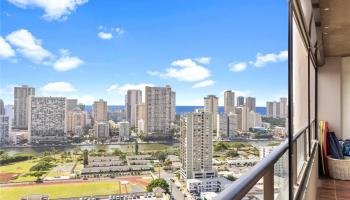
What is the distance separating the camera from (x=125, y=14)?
2.50 ft

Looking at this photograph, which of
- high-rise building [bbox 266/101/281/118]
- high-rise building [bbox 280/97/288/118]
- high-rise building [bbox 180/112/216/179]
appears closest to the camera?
high-rise building [bbox 180/112/216/179]

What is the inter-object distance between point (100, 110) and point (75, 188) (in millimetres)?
183

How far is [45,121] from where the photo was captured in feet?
1.98

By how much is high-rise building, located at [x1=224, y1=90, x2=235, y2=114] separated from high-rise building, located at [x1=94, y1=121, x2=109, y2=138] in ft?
2.00

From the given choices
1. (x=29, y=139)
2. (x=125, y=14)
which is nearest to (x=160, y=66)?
(x=125, y=14)

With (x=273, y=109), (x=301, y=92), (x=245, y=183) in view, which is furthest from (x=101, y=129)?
(x=301, y=92)

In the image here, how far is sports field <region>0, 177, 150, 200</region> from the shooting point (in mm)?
494

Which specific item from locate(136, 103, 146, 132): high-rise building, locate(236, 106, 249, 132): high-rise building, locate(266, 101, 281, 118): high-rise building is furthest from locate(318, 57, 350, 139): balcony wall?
locate(136, 103, 146, 132): high-rise building

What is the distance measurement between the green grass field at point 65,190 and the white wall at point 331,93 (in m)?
6.93

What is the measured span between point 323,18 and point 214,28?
3512 millimetres

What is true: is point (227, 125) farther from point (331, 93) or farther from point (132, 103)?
point (331, 93)

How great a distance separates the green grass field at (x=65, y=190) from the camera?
49 centimetres

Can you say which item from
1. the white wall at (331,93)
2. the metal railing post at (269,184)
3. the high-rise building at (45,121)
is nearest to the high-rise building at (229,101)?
the metal railing post at (269,184)

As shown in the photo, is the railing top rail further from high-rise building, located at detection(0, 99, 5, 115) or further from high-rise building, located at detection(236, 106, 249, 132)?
high-rise building, located at detection(0, 99, 5, 115)
